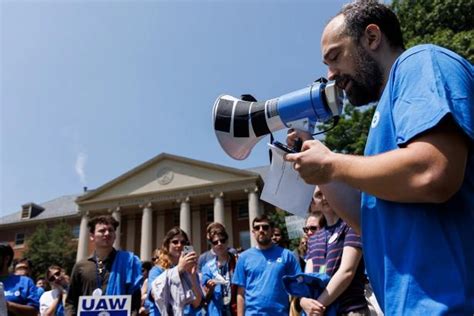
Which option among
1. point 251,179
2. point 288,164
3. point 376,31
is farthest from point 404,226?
point 251,179

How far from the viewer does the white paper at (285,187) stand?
1724 millimetres

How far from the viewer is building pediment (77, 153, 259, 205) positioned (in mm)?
41250

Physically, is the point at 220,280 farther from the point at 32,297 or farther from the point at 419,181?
the point at 419,181

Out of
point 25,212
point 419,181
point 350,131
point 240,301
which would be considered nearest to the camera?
point 419,181

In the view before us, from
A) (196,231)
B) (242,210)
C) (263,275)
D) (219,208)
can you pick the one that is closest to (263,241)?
(263,275)

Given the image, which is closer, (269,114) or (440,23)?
(269,114)

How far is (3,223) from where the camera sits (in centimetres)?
5169

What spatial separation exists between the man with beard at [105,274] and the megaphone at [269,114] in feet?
10.8

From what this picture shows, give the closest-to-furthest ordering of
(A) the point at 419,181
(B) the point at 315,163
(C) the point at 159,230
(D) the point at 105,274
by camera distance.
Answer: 1. (A) the point at 419,181
2. (B) the point at 315,163
3. (D) the point at 105,274
4. (C) the point at 159,230

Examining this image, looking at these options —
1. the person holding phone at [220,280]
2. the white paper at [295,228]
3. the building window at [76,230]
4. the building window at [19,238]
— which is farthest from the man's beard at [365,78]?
the building window at [19,238]

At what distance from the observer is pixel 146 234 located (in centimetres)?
4041

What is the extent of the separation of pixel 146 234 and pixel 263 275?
36.7 metres

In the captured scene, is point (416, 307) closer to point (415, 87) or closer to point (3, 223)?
point (415, 87)

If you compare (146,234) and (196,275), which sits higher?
(146,234)
